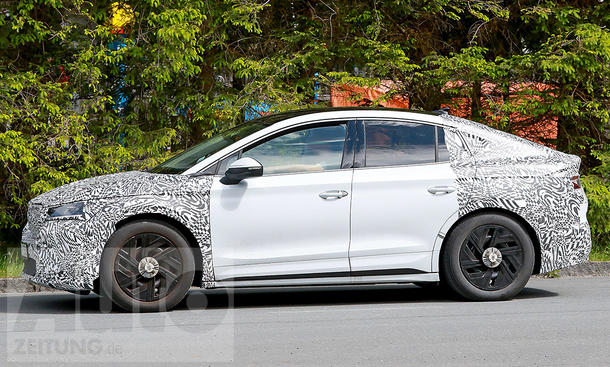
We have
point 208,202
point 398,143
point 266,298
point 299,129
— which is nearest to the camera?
point 208,202

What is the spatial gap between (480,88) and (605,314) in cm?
573

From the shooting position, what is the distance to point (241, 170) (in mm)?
7824

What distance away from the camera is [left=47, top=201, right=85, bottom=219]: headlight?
7762mm

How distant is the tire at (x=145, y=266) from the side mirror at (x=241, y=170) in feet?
1.97

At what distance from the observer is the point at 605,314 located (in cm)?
777

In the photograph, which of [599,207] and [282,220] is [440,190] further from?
[599,207]

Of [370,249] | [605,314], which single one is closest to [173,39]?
[370,249]

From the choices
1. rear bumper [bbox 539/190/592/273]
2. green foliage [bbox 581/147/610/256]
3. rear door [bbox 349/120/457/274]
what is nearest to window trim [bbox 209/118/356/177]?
rear door [bbox 349/120/457/274]

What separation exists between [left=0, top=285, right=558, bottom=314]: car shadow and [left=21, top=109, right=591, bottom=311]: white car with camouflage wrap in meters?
0.44

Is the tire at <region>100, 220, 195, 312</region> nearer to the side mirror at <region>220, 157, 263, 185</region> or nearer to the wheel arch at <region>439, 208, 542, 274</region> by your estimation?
the side mirror at <region>220, 157, 263, 185</region>

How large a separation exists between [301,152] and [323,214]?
0.56 metres

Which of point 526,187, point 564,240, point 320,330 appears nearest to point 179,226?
point 320,330

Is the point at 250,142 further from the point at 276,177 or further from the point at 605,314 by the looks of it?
the point at 605,314

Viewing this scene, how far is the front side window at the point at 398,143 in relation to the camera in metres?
8.30
